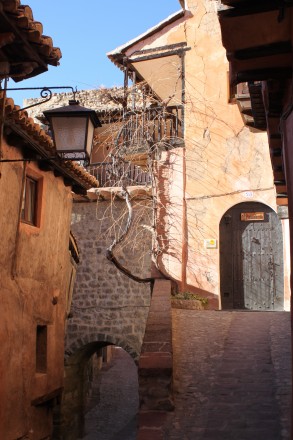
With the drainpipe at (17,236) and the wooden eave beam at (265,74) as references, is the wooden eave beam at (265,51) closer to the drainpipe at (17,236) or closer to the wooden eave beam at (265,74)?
the wooden eave beam at (265,74)

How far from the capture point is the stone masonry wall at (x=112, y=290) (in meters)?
15.3

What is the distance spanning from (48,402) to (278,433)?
4.96 meters

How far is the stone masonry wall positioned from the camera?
1526 cm

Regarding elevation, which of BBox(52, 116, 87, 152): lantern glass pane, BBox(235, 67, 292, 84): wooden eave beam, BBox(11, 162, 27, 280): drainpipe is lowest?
BBox(11, 162, 27, 280): drainpipe

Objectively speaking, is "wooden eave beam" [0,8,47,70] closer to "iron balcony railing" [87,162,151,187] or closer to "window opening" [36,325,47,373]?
"window opening" [36,325,47,373]

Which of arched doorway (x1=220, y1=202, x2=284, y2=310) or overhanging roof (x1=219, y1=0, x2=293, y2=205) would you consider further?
arched doorway (x1=220, y1=202, x2=284, y2=310)

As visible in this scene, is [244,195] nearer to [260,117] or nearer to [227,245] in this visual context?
[227,245]

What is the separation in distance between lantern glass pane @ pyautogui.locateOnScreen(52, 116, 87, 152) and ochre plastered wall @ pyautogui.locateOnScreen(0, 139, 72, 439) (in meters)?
1.36

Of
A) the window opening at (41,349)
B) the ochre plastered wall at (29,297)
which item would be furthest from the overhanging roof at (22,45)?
the window opening at (41,349)

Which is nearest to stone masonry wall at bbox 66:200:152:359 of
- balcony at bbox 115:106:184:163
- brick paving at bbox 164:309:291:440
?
balcony at bbox 115:106:184:163

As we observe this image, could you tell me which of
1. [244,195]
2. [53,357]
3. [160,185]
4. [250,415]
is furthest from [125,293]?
[250,415]

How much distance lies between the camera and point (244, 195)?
1303 cm

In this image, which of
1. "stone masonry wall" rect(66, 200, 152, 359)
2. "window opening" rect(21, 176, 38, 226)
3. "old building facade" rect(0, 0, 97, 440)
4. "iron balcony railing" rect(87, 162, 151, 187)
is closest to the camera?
"old building facade" rect(0, 0, 97, 440)

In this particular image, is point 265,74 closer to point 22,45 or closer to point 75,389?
point 22,45
